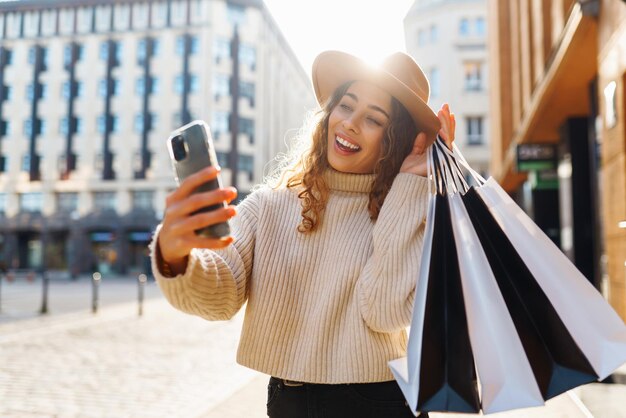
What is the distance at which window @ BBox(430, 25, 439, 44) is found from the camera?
130ft

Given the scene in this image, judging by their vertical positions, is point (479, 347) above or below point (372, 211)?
below

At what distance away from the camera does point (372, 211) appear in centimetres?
204

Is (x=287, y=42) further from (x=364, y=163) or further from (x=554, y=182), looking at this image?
(x=364, y=163)

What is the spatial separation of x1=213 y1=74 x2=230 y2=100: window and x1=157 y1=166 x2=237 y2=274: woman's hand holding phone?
4386 centimetres

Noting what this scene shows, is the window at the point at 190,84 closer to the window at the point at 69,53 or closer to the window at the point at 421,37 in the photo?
the window at the point at 69,53

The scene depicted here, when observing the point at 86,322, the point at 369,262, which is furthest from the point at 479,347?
the point at 86,322

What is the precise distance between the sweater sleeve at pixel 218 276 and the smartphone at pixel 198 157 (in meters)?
0.18

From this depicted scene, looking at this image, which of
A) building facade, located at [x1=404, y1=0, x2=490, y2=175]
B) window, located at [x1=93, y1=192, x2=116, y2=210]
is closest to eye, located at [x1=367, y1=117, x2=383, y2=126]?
building facade, located at [x1=404, y1=0, x2=490, y2=175]

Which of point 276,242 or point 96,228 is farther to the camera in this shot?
point 96,228

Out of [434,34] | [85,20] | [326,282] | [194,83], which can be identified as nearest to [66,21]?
[85,20]

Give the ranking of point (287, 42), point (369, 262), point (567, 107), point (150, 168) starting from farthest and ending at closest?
point (287, 42) → point (150, 168) → point (567, 107) → point (369, 262)

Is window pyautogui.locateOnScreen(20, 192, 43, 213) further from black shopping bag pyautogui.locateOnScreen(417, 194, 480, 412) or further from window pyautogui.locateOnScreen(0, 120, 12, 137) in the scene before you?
black shopping bag pyautogui.locateOnScreen(417, 194, 480, 412)

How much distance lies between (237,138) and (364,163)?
1673 inches

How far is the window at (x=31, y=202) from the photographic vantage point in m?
45.0
